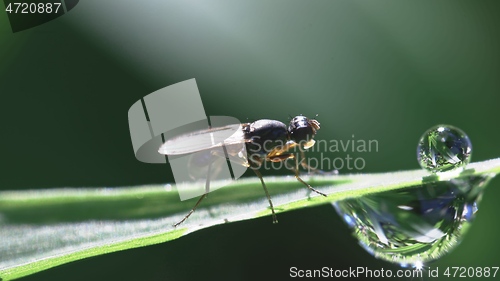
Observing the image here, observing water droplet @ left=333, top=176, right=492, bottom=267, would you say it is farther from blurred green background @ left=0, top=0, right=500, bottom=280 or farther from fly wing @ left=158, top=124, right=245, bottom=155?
fly wing @ left=158, top=124, right=245, bottom=155

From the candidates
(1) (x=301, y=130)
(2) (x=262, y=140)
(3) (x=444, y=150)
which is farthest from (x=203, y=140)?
(3) (x=444, y=150)

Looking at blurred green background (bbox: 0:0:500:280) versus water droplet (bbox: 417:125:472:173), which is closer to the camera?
water droplet (bbox: 417:125:472:173)

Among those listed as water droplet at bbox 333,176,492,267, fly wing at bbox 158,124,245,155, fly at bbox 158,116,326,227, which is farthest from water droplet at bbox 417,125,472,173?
fly wing at bbox 158,124,245,155

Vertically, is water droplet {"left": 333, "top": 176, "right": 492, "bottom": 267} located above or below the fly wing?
below

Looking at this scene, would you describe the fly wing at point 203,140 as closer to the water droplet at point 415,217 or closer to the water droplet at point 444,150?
the water droplet at point 415,217

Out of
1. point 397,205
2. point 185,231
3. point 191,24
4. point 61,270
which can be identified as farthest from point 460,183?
point 191,24

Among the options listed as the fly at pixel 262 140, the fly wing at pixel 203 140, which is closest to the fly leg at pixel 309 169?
the fly at pixel 262 140

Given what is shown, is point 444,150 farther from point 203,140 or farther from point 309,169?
point 203,140
